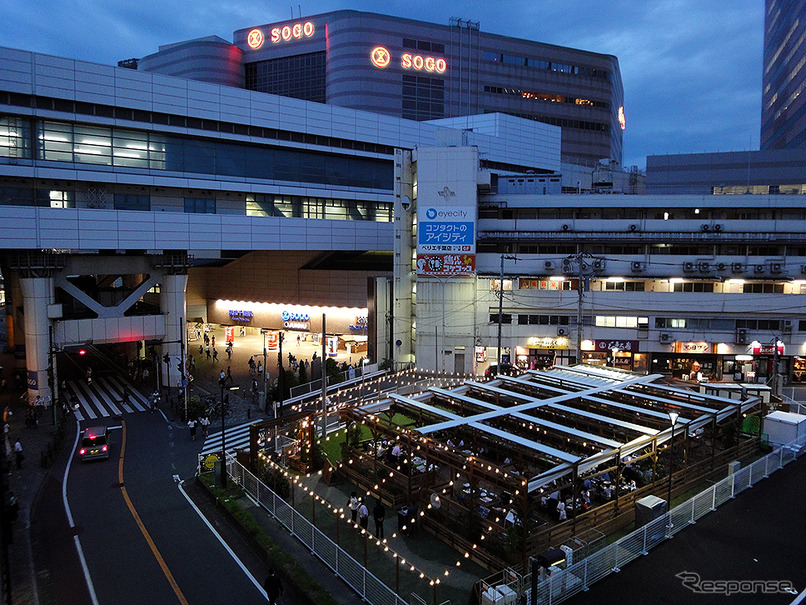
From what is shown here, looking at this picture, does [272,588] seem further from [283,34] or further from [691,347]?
[283,34]

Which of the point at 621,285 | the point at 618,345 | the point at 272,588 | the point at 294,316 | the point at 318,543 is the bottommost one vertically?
the point at 318,543

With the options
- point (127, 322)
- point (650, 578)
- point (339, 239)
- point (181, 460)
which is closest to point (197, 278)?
point (339, 239)

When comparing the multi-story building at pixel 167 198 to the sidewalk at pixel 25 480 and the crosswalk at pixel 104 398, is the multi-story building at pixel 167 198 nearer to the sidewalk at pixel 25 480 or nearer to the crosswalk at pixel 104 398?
the crosswalk at pixel 104 398

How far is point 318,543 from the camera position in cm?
1605

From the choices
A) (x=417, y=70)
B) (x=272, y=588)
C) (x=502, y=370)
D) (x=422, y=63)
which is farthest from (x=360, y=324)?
(x=422, y=63)

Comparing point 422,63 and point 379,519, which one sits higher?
point 422,63

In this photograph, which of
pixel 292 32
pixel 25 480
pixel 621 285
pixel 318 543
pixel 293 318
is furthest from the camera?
pixel 292 32

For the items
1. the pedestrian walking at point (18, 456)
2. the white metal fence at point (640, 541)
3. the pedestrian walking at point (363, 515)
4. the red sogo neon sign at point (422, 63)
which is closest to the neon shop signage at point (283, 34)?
the red sogo neon sign at point (422, 63)

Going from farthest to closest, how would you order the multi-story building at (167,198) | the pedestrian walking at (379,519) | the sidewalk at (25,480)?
the multi-story building at (167,198)
the pedestrian walking at (379,519)
the sidewalk at (25,480)

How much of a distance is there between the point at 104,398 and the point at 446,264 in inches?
1046

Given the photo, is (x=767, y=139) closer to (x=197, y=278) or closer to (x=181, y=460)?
Answer: (x=197, y=278)

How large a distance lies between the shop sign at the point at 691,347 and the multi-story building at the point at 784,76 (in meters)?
41.7

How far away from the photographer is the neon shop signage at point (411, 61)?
76.7 meters

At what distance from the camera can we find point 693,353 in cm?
4078
